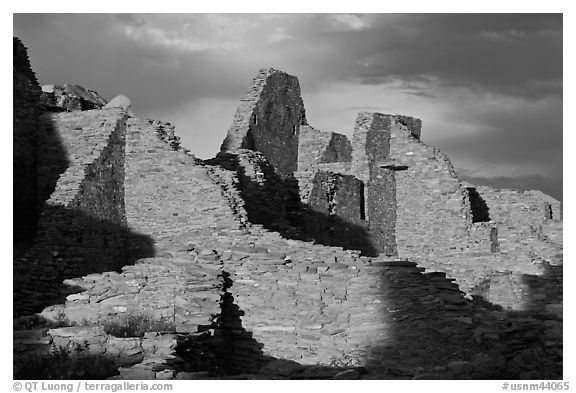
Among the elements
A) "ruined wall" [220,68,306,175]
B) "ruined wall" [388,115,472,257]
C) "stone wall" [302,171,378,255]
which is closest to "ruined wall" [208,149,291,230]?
"stone wall" [302,171,378,255]

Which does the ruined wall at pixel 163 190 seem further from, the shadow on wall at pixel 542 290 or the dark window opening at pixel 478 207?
the dark window opening at pixel 478 207

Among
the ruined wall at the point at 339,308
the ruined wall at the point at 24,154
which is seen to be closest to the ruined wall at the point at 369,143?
the ruined wall at the point at 24,154

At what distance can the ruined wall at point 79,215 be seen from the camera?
69.0ft

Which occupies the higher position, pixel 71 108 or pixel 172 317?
pixel 71 108

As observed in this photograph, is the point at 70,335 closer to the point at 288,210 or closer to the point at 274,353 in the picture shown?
the point at 274,353

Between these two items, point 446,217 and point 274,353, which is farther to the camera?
point 446,217

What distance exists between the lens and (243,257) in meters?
20.4

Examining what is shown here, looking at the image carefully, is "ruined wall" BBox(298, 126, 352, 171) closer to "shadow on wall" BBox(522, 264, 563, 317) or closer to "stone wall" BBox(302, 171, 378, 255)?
"stone wall" BBox(302, 171, 378, 255)

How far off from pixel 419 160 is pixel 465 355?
22.3 metres

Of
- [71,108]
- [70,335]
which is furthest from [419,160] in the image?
[70,335]

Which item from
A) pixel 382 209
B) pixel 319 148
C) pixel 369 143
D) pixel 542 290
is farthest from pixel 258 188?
pixel 319 148

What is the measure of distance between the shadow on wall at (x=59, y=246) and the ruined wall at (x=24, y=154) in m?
0.27

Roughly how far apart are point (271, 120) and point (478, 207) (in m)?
11.6

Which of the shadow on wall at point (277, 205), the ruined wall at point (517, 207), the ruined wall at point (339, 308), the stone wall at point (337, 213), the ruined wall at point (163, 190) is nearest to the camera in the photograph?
the ruined wall at point (339, 308)
